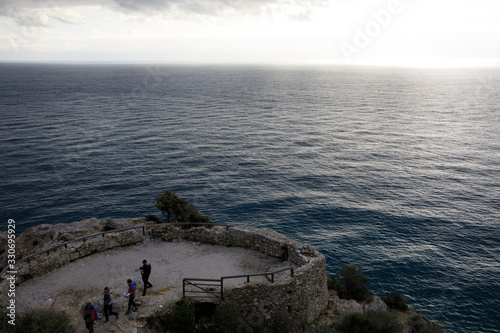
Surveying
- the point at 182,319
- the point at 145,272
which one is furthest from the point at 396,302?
the point at 145,272

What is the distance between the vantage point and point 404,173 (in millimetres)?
55344

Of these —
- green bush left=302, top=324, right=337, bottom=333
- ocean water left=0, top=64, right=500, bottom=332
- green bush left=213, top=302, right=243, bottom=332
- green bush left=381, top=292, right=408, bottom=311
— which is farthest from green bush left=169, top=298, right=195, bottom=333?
ocean water left=0, top=64, right=500, bottom=332

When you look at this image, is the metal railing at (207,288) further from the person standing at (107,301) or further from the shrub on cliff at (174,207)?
the shrub on cliff at (174,207)

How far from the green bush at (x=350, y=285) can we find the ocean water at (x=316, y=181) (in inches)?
139

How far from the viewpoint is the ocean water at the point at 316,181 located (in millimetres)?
33781

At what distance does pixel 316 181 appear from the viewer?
52094mm

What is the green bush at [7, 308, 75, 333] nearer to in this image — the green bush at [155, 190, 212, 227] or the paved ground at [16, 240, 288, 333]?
the paved ground at [16, 240, 288, 333]

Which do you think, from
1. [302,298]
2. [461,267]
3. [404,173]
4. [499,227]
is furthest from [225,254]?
[404,173]

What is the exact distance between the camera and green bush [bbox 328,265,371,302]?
2684 centimetres

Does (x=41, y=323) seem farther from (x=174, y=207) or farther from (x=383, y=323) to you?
(x=174, y=207)

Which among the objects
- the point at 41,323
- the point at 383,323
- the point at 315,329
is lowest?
the point at 383,323

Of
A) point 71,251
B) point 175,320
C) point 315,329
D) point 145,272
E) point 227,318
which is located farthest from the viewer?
point 71,251

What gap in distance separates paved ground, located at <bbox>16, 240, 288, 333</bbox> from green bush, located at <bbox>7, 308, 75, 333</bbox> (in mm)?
1081

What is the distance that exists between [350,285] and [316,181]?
25.6 metres
